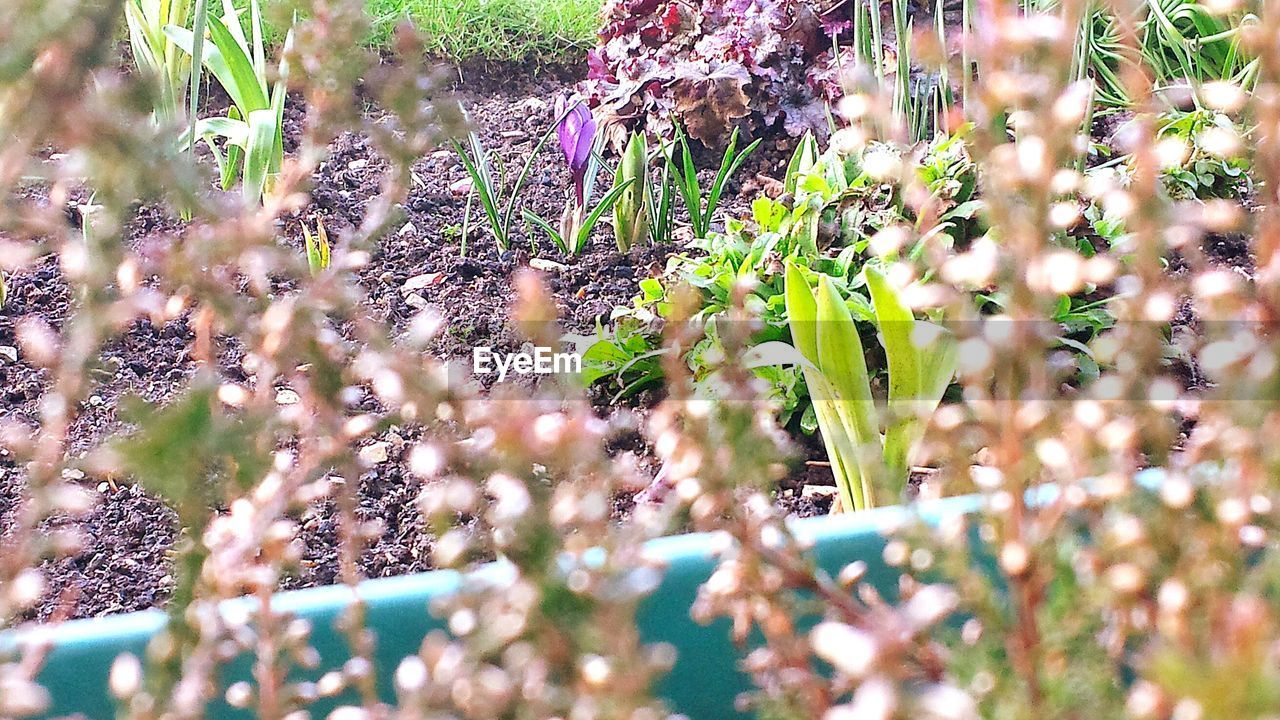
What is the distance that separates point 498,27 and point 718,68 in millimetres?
874

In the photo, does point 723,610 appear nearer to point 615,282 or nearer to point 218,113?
point 615,282

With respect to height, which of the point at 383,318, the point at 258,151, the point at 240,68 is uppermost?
the point at 240,68

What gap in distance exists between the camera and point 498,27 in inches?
99.6

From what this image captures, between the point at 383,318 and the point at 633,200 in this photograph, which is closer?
the point at 383,318

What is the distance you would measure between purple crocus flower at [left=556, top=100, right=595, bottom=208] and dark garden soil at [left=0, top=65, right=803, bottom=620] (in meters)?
0.10

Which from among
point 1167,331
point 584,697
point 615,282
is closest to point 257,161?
point 615,282

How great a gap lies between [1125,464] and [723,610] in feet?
0.60

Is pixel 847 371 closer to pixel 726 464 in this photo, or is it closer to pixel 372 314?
pixel 726 464

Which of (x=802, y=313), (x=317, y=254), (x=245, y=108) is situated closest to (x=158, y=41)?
(x=245, y=108)

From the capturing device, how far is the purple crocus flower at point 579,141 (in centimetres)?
164

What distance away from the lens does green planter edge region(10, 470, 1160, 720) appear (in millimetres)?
703

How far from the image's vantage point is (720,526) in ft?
1.45

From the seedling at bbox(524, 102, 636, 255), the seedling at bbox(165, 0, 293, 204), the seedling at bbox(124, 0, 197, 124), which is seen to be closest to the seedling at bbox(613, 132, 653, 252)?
the seedling at bbox(524, 102, 636, 255)

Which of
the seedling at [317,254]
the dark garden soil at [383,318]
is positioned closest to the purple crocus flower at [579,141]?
the dark garden soil at [383,318]
